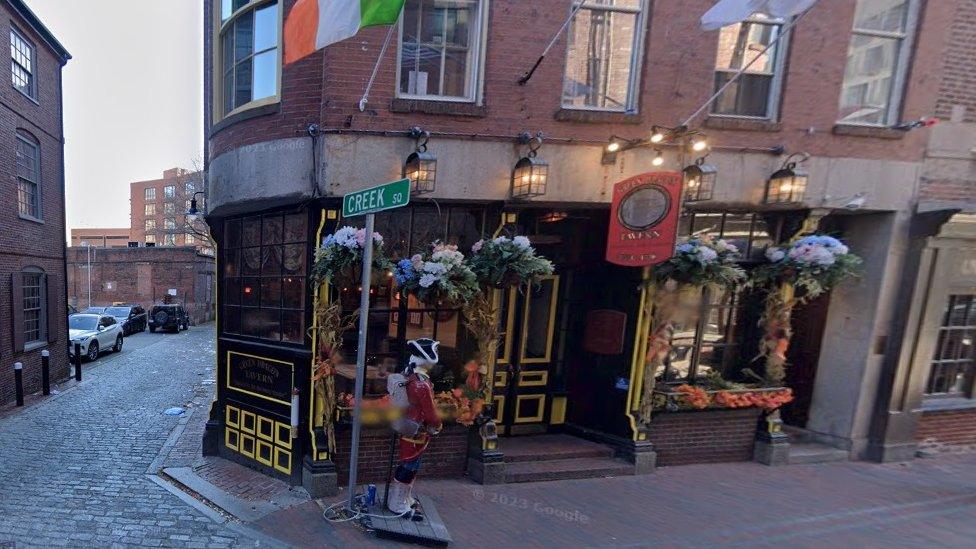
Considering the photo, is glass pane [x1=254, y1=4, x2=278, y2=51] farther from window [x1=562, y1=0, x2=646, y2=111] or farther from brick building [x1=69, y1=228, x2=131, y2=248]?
brick building [x1=69, y1=228, x2=131, y2=248]

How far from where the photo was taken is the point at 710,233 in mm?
6254

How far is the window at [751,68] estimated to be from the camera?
19.9 ft

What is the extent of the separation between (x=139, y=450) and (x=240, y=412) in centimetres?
208

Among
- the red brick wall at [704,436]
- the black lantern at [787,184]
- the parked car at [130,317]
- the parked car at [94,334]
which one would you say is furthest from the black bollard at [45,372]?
the black lantern at [787,184]

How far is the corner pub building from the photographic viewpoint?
514 cm

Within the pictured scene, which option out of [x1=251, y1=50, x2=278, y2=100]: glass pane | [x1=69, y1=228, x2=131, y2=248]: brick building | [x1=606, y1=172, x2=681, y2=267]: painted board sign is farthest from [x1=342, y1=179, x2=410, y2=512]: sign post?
[x1=69, y1=228, x2=131, y2=248]: brick building

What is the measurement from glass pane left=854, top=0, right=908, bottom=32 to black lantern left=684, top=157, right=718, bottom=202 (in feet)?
11.2

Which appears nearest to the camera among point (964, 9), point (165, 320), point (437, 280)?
point (437, 280)

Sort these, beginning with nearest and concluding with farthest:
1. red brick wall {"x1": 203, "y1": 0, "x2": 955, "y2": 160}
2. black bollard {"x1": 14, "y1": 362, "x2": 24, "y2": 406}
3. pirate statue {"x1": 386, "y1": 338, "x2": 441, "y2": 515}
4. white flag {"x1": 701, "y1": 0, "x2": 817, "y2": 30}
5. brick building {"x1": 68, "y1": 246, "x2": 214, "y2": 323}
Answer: pirate statue {"x1": 386, "y1": 338, "x2": 441, "y2": 515} < white flag {"x1": 701, "y1": 0, "x2": 817, "y2": 30} < red brick wall {"x1": 203, "y1": 0, "x2": 955, "y2": 160} < black bollard {"x1": 14, "y1": 362, "x2": 24, "y2": 406} < brick building {"x1": 68, "y1": 246, "x2": 214, "y2": 323}

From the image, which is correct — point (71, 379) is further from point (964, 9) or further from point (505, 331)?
point (964, 9)

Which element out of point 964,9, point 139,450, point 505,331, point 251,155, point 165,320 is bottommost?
point 165,320

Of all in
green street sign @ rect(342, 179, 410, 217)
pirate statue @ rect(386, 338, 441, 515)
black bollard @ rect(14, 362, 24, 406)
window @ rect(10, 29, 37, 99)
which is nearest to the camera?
green street sign @ rect(342, 179, 410, 217)

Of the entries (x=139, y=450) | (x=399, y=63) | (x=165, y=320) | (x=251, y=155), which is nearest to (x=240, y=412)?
(x=139, y=450)

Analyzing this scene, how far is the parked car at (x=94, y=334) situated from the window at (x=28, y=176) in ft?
14.3
